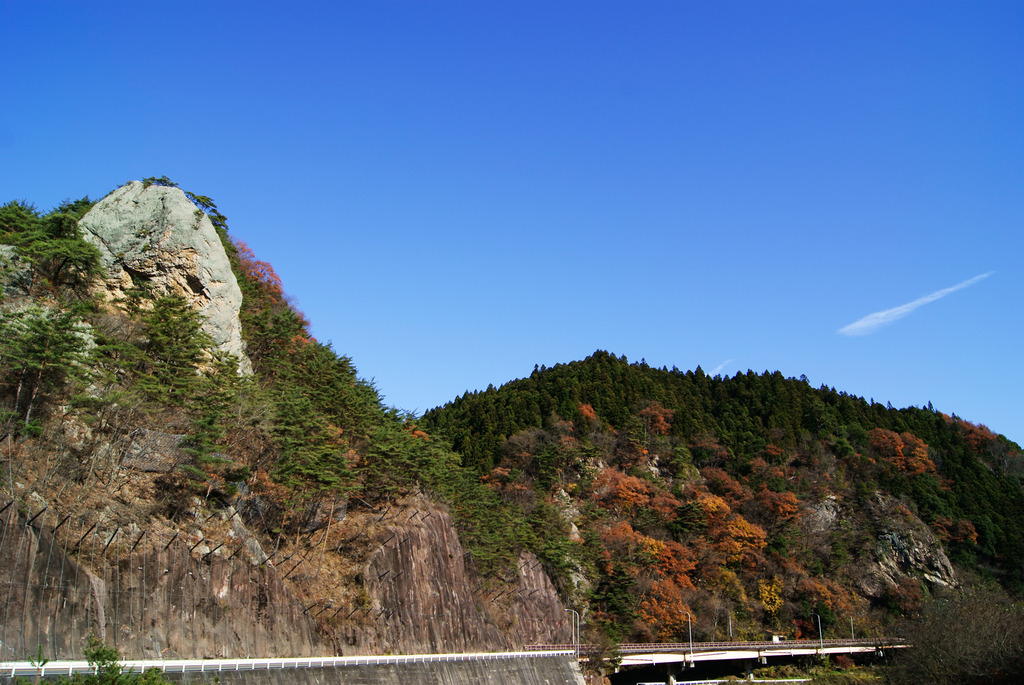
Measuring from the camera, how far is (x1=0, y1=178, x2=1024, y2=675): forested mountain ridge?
27688 mm

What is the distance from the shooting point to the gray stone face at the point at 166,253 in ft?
132

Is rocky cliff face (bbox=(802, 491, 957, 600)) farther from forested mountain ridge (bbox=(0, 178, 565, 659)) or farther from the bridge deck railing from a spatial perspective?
forested mountain ridge (bbox=(0, 178, 565, 659))

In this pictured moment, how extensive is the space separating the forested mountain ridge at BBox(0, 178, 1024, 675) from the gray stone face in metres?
0.22

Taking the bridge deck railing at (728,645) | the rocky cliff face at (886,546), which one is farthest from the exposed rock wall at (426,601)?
the rocky cliff face at (886,546)

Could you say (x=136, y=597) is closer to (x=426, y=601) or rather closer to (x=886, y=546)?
(x=426, y=601)

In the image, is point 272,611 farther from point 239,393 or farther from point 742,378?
point 742,378

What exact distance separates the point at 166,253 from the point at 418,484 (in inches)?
831

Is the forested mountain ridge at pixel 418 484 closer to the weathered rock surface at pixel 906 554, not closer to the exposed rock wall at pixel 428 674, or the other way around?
the weathered rock surface at pixel 906 554

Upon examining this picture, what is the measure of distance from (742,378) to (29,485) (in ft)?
345

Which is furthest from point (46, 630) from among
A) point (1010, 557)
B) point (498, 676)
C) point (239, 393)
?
point (1010, 557)

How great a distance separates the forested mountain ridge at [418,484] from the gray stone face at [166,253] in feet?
0.71

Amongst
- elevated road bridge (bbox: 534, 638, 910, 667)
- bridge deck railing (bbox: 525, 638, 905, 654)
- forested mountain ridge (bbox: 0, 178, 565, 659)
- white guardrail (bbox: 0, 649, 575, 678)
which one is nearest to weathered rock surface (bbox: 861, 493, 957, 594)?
bridge deck railing (bbox: 525, 638, 905, 654)

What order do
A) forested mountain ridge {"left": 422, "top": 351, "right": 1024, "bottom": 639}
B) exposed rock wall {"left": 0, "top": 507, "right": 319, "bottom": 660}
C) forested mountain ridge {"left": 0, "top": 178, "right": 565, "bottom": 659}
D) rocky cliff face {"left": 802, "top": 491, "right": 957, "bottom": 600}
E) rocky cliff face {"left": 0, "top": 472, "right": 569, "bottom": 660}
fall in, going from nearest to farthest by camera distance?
exposed rock wall {"left": 0, "top": 507, "right": 319, "bottom": 660} → rocky cliff face {"left": 0, "top": 472, "right": 569, "bottom": 660} → forested mountain ridge {"left": 0, "top": 178, "right": 565, "bottom": 659} → forested mountain ridge {"left": 422, "top": 351, "right": 1024, "bottom": 639} → rocky cliff face {"left": 802, "top": 491, "right": 957, "bottom": 600}

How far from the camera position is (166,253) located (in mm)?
41094
